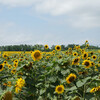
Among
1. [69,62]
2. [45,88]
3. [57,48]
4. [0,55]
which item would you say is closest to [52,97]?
[45,88]

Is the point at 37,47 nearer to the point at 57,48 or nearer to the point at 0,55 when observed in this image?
the point at 57,48

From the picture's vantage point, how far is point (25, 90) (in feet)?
10.7

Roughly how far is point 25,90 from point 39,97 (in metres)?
0.30

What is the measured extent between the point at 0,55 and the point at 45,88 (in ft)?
14.5

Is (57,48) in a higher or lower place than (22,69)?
higher

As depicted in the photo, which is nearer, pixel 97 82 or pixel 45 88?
pixel 97 82

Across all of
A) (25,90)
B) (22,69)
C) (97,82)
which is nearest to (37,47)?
(22,69)

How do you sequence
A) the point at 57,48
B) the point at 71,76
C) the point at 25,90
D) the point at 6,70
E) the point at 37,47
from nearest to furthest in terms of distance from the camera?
1. the point at 71,76
2. the point at 25,90
3. the point at 37,47
4. the point at 6,70
5. the point at 57,48

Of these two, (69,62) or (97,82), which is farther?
(69,62)

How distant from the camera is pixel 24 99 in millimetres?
3377

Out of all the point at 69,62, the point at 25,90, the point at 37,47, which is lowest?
the point at 25,90

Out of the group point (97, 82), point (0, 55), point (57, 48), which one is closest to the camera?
point (97, 82)

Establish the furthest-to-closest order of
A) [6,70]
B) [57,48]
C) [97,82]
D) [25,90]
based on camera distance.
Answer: [57,48] → [6,70] → [25,90] → [97,82]

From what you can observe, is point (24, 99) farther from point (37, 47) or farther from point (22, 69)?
point (37, 47)
